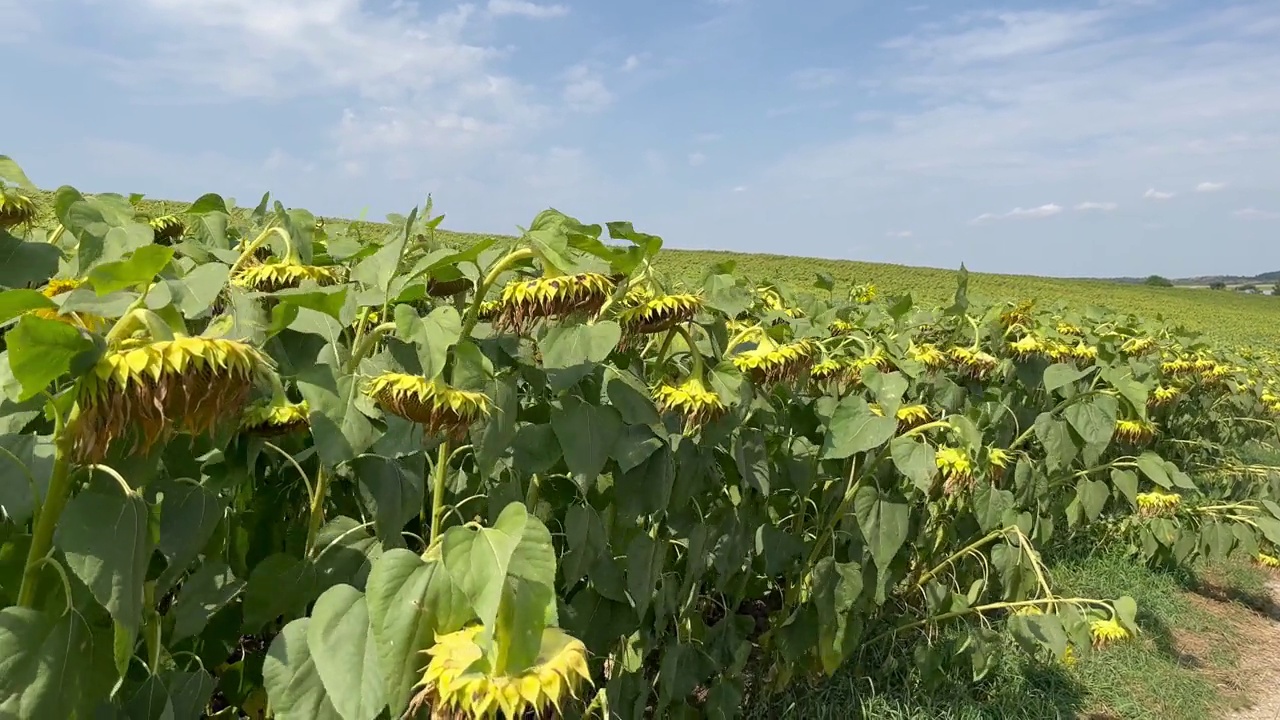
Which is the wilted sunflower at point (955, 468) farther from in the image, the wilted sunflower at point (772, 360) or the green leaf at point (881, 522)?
the wilted sunflower at point (772, 360)

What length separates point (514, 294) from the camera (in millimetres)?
1403

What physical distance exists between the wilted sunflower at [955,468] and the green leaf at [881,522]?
0.15m

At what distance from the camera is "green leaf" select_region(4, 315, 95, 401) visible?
797 millimetres

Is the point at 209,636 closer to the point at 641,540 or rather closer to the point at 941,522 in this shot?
the point at 641,540

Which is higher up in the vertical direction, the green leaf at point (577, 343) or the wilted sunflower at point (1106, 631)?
the green leaf at point (577, 343)

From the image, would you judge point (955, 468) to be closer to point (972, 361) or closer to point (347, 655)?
point (972, 361)

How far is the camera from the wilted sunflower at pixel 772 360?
1939 mm

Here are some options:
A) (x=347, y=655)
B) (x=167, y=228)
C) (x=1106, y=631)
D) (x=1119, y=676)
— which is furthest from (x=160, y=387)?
(x=1119, y=676)

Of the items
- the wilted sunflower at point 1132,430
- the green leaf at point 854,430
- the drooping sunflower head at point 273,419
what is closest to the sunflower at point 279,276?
the drooping sunflower head at point 273,419

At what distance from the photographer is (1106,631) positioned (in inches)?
117

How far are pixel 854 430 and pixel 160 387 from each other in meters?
1.90

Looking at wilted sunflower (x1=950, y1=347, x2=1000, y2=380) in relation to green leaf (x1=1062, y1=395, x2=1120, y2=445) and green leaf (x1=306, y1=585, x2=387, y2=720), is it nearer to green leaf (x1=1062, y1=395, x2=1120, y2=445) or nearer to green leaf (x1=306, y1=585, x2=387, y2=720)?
green leaf (x1=1062, y1=395, x2=1120, y2=445)

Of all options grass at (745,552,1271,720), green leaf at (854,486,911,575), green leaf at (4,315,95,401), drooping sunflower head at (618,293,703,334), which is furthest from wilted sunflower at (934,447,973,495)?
green leaf at (4,315,95,401)

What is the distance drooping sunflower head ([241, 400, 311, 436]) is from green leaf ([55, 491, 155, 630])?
0.32 m
